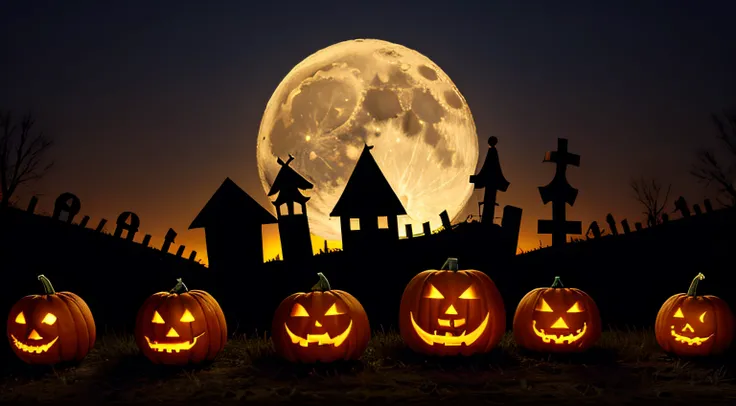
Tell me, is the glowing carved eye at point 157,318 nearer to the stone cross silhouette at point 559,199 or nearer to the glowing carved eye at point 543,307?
the glowing carved eye at point 543,307

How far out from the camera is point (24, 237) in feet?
38.4

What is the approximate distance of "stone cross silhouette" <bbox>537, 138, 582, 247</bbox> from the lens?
38.5 feet

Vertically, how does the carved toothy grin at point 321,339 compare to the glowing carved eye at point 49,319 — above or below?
below

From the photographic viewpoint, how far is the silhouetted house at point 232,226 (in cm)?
1137

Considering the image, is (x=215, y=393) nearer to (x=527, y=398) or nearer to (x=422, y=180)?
(x=527, y=398)

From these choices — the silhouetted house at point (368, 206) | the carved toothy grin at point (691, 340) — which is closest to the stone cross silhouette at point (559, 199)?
the silhouetted house at point (368, 206)

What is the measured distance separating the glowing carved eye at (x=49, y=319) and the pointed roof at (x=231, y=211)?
278cm

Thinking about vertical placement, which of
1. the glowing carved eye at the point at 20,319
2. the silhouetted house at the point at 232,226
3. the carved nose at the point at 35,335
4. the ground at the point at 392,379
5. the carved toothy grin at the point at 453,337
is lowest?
the ground at the point at 392,379

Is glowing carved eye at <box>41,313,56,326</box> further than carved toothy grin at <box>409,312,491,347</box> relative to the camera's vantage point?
Yes

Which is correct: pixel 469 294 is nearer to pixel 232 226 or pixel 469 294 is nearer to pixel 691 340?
pixel 691 340

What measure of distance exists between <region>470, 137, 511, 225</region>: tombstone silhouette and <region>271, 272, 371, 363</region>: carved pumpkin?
382 centimetres

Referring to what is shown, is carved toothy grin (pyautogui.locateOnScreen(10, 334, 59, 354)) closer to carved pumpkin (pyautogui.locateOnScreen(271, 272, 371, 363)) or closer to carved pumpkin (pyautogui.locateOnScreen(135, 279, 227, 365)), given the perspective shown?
carved pumpkin (pyautogui.locateOnScreen(135, 279, 227, 365))

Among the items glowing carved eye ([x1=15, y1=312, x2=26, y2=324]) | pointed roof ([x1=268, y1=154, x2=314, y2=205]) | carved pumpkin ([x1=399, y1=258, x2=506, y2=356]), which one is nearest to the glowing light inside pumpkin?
carved pumpkin ([x1=399, y1=258, x2=506, y2=356])

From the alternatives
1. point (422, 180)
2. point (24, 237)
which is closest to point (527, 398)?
point (422, 180)
